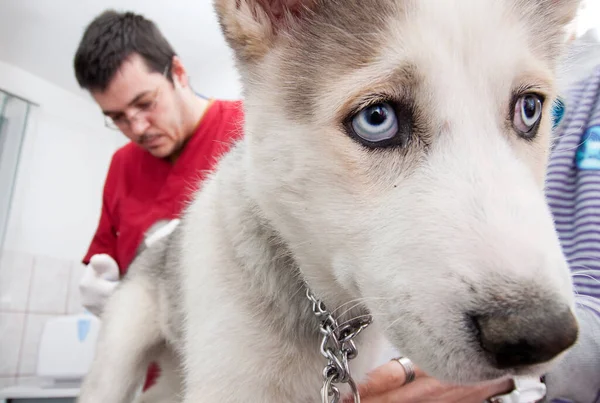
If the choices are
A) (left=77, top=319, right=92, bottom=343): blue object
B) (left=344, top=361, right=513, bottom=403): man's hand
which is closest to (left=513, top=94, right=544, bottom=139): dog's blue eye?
(left=344, top=361, right=513, bottom=403): man's hand

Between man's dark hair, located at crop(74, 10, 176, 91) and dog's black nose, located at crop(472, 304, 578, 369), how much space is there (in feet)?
8.61

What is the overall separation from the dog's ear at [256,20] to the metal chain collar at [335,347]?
0.65 meters

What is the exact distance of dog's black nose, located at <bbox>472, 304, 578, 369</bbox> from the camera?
701 millimetres

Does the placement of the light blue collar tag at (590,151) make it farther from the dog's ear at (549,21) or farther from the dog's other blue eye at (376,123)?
the dog's other blue eye at (376,123)

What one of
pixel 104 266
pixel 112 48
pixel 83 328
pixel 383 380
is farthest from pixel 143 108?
pixel 83 328

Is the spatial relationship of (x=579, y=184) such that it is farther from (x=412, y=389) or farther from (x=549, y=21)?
(x=412, y=389)

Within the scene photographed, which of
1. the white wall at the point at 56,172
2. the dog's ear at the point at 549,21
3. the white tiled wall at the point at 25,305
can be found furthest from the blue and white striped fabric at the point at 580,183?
the white wall at the point at 56,172

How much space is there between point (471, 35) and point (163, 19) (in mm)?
4587

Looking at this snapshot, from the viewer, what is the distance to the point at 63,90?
6.13 meters

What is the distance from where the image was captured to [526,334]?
2.30 ft

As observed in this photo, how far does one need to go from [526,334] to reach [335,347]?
0.60 m

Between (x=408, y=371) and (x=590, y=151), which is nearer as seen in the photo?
(x=408, y=371)

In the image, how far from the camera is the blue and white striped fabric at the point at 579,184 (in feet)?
5.48

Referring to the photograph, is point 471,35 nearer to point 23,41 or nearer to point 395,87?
point 395,87
